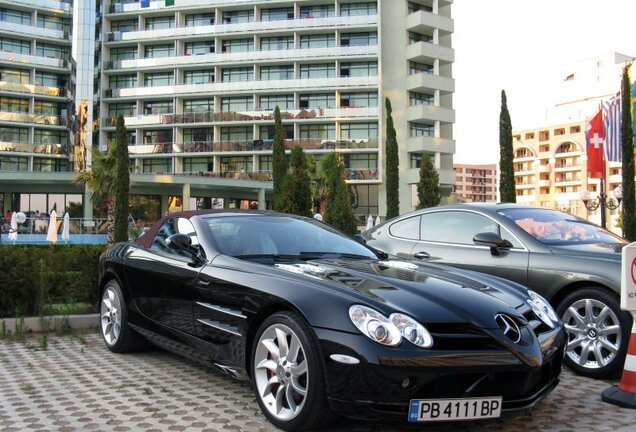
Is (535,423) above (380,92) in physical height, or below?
below

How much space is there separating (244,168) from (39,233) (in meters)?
28.0

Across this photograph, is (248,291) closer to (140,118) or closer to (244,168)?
(244,168)

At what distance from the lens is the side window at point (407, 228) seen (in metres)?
6.59

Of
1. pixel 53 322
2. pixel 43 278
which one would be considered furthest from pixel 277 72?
pixel 53 322

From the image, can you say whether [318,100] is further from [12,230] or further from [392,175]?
[12,230]

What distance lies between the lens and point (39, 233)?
30.4 meters

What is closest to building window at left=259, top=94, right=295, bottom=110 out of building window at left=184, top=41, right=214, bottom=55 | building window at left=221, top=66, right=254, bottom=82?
building window at left=221, top=66, right=254, bottom=82

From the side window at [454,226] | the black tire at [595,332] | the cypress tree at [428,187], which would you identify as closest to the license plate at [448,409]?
the black tire at [595,332]

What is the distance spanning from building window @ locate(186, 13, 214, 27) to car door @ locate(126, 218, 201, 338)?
5723 cm

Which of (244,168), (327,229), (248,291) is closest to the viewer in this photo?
(248,291)

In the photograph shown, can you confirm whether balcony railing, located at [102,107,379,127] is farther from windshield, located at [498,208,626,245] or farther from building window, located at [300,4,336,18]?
windshield, located at [498,208,626,245]

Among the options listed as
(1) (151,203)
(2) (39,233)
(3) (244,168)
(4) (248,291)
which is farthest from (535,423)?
(3) (244,168)

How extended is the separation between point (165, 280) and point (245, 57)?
177ft

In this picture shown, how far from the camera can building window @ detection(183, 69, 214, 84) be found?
5799cm
